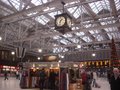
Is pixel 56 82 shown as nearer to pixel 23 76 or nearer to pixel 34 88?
pixel 34 88

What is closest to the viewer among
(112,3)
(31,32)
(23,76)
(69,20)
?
(69,20)

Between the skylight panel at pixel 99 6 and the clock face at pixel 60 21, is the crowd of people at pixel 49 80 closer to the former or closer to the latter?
the skylight panel at pixel 99 6

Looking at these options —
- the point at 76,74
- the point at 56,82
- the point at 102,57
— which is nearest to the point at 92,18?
the point at 76,74

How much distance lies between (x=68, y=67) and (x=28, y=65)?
4486 mm

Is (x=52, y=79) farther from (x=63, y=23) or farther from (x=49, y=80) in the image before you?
(x=63, y=23)

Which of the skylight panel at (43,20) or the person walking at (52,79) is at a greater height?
the skylight panel at (43,20)

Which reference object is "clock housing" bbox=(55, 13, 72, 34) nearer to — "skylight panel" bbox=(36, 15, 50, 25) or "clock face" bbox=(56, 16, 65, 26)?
"clock face" bbox=(56, 16, 65, 26)

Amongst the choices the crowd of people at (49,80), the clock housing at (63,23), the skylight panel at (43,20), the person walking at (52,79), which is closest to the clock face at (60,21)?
the clock housing at (63,23)

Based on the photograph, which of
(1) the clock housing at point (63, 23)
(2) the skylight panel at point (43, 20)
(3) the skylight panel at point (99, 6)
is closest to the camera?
(1) the clock housing at point (63, 23)

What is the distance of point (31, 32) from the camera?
66.8ft

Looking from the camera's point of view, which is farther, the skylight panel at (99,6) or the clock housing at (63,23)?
the skylight panel at (99,6)

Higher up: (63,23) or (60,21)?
(60,21)

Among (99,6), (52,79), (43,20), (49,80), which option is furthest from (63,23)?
(43,20)

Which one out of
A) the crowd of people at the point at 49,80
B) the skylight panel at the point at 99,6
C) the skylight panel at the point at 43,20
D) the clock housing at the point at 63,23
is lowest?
the crowd of people at the point at 49,80
